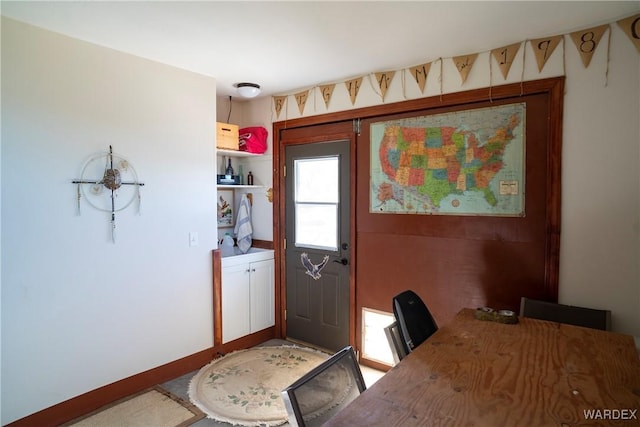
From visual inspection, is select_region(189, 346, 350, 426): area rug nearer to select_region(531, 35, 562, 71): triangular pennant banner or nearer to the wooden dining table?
the wooden dining table

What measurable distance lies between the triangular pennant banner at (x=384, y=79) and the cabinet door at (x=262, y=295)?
200cm

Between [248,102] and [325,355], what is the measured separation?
9.13 feet

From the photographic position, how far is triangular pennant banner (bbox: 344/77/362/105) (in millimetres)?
3170

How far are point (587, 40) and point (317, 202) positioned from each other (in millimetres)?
2310

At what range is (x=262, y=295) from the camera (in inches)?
146

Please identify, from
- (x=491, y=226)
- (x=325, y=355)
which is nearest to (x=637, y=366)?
(x=491, y=226)

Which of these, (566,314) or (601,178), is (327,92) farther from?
(566,314)

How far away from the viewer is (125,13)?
2.08 metres

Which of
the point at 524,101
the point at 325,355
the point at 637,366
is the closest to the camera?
the point at 637,366

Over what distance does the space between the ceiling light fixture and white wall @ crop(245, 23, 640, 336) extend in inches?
85.8

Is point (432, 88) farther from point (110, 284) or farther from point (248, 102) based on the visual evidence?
point (110, 284)

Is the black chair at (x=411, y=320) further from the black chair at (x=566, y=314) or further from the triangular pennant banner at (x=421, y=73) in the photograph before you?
the triangular pennant banner at (x=421, y=73)

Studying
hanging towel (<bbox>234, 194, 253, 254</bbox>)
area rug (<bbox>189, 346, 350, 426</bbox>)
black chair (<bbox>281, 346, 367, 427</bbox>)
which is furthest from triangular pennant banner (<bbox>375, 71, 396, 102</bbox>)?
area rug (<bbox>189, 346, 350, 426</bbox>)

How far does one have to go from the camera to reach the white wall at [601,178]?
2131 mm
